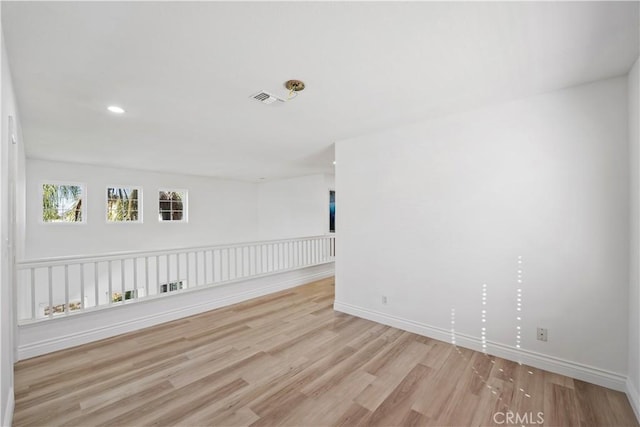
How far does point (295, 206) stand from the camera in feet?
23.9

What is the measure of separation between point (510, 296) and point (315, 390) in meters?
1.94

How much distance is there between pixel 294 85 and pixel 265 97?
1.14 feet

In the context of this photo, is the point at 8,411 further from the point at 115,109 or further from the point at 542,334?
the point at 542,334

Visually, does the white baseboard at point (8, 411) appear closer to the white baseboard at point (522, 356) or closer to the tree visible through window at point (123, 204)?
the white baseboard at point (522, 356)

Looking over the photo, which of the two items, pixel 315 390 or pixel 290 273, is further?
pixel 290 273

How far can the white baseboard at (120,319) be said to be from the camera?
8.77ft

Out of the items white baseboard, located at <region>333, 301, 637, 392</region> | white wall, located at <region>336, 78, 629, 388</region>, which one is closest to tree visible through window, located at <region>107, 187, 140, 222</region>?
white wall, located at <region>336, 78, 629, 388</region>

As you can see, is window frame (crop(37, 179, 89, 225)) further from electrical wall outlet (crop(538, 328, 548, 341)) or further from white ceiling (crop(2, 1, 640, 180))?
electrical wall outlet (crop(538, 328, 548, 341))

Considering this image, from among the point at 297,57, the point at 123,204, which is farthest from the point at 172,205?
the point at 297,57

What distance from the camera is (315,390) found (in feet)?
6.97

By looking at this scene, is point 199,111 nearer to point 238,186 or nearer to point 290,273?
point 290,273

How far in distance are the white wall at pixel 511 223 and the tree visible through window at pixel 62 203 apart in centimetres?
579

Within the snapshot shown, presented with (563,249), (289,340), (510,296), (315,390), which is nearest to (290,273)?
(289,340)

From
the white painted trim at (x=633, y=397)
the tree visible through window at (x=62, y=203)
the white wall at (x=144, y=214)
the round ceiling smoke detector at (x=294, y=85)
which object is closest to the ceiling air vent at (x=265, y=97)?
the round ceiling smoke detector at (x=294, y=85)
